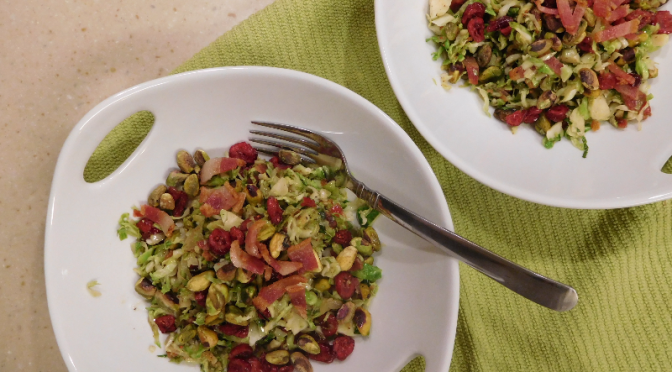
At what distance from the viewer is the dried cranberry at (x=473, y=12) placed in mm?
1097

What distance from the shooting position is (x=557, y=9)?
1.06 meters

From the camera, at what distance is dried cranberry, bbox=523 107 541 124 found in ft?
3.64

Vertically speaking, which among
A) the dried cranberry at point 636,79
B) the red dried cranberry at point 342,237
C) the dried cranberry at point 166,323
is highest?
the dried cranberry at point 636,79

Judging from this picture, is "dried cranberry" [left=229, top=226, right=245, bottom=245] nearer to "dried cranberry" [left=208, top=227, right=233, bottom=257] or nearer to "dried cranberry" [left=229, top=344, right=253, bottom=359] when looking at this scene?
"dried cranberry" [left=208, top=227, right=233, bottom=257]

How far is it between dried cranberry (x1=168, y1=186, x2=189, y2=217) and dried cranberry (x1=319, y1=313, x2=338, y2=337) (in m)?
0.43

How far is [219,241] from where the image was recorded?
1006 mm

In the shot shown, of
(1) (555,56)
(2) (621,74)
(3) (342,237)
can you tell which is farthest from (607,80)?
(3) (342,237)

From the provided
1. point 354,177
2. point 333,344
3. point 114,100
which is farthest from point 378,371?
point 114,100

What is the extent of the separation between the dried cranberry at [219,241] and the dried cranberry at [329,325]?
0.28 meters

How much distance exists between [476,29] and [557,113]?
282 mm

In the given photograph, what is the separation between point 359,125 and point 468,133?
0.27m

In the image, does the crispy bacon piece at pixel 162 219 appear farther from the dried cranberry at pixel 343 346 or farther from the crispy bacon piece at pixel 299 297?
the dried cranberry at pixel 343 346

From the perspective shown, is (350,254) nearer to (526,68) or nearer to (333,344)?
(333,344)

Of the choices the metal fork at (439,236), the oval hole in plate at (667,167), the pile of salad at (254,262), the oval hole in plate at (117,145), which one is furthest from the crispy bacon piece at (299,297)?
the oval hole in plate at (667,167)
